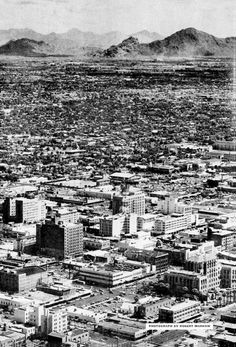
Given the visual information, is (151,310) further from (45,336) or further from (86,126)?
(86,126)

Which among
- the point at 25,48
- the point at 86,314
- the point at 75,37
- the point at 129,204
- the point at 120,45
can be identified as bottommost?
the point at 86,314

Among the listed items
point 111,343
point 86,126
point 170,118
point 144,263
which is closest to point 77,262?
point 144,263

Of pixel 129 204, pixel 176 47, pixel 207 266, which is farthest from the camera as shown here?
pixel 176 47

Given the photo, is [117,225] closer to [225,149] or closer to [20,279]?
[20,279]

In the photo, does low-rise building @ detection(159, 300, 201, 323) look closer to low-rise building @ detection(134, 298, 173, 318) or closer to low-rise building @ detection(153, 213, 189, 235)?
low-rise building @ detection(134, 298, 173, 318)

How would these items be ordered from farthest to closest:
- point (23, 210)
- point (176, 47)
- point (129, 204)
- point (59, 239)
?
point (176, 47) < point (129, 204) < point (23, 210) < point (59, 239)

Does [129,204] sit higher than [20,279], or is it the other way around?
[129,204]

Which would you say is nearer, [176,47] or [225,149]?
[225,149]

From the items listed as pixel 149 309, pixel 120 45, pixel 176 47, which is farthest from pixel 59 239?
pixel 176 47
